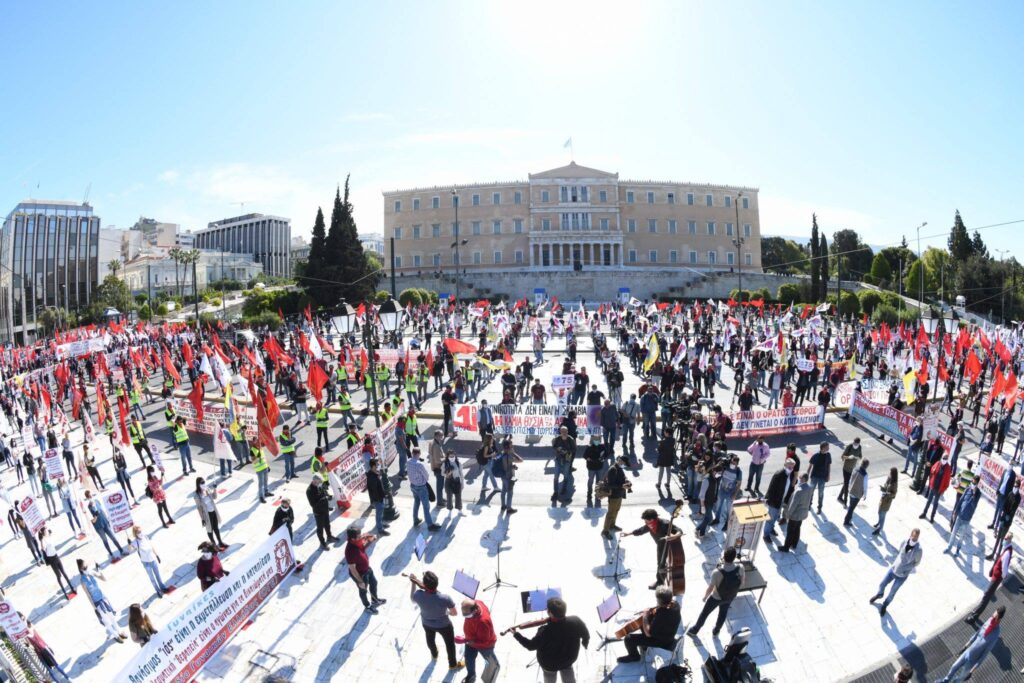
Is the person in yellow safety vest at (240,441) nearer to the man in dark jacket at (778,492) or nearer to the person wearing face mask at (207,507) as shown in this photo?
the person wearing face mask at (207,507)

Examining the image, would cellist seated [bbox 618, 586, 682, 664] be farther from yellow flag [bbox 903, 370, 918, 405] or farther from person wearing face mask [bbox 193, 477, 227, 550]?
yellow flag [bbox 903, 370, 918, 405]

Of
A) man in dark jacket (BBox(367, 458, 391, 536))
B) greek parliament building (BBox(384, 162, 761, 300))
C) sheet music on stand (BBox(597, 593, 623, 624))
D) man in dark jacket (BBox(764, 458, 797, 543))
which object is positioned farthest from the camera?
greek parliament building (BBox(384, 162, 761, 300))

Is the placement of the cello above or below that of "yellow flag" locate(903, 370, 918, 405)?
below

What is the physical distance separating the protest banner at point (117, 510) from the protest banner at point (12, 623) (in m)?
2.73

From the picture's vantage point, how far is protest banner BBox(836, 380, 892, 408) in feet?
Answer: 56.1

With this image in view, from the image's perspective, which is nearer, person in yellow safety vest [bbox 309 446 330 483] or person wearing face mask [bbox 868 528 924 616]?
person wearing face mask [bbox 868 528 924 616]

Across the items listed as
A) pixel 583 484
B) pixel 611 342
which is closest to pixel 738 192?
pixel 611 342

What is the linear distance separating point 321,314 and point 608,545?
4186 cm

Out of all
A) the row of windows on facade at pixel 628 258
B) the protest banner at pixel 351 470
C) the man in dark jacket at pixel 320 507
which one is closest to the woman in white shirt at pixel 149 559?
the man in dark jacket at pixel 320 507

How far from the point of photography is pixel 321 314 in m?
47.1

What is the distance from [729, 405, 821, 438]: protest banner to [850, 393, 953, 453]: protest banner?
1.50 metres

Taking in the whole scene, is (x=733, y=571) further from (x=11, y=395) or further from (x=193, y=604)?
(x=11, y=395)

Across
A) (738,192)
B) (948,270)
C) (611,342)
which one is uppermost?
(738,192)

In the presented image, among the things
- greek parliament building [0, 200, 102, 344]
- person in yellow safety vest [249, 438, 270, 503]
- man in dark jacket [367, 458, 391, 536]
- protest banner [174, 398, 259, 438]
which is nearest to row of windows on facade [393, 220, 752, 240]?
greek parliament building [0, 200, 102, 344]
